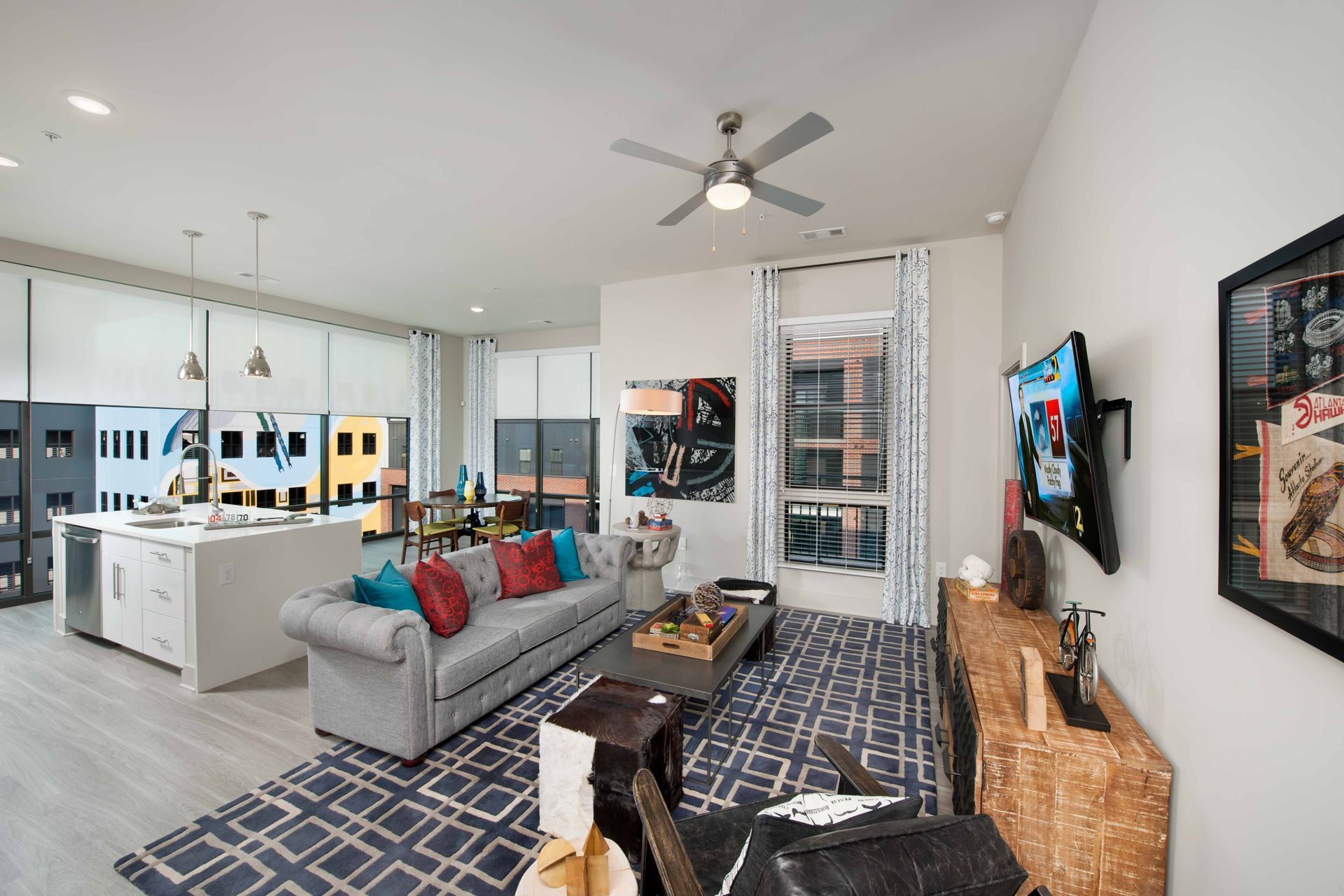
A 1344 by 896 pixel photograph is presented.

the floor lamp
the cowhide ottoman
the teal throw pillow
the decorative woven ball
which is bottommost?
the cowhide ottoman

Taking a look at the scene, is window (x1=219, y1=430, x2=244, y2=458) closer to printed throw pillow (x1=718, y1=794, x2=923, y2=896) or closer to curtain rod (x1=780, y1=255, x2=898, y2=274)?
curtain rod (x1=780, y1=255, x2=898, y2=274)

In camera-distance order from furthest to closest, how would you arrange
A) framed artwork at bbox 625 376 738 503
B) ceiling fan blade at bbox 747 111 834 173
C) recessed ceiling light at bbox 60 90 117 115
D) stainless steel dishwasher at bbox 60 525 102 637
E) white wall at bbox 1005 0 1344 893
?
framed artwork at bbox 625 376 738 503, stainless steel dishwasher at bbox 60 525 102 637, recessed ceiling light at bbox 60 90 117 115, ceiling fan blade at bbox 747 111 834 173, white wall at bbox 1005 0 1344 893

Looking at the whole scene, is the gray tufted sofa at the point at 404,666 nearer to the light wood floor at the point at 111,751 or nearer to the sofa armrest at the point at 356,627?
the sofa armrest at the point at 356,627

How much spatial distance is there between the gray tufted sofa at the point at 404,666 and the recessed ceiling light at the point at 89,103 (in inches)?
101

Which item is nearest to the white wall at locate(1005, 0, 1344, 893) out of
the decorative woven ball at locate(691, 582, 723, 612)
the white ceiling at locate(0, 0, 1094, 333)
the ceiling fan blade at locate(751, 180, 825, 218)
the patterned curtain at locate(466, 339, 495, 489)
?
the white ceiling at locate(0, 0, 1094, 333)

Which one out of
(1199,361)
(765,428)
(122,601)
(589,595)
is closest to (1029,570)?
(1199,361)

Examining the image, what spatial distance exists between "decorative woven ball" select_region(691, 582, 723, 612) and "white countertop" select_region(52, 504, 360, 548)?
109 inches

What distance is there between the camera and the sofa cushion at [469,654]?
2587 millimetres

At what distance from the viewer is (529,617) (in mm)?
3264

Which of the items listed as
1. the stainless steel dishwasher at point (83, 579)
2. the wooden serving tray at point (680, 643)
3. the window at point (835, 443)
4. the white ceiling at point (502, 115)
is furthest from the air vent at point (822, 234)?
the stainless steel dishwasher at point (83, 579)

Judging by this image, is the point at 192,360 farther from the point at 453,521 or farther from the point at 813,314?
the point at 813,314

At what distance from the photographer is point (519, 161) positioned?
3164mm

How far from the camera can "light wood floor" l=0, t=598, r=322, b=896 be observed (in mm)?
2014

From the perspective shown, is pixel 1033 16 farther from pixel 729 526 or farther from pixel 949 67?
pixel 729 526
